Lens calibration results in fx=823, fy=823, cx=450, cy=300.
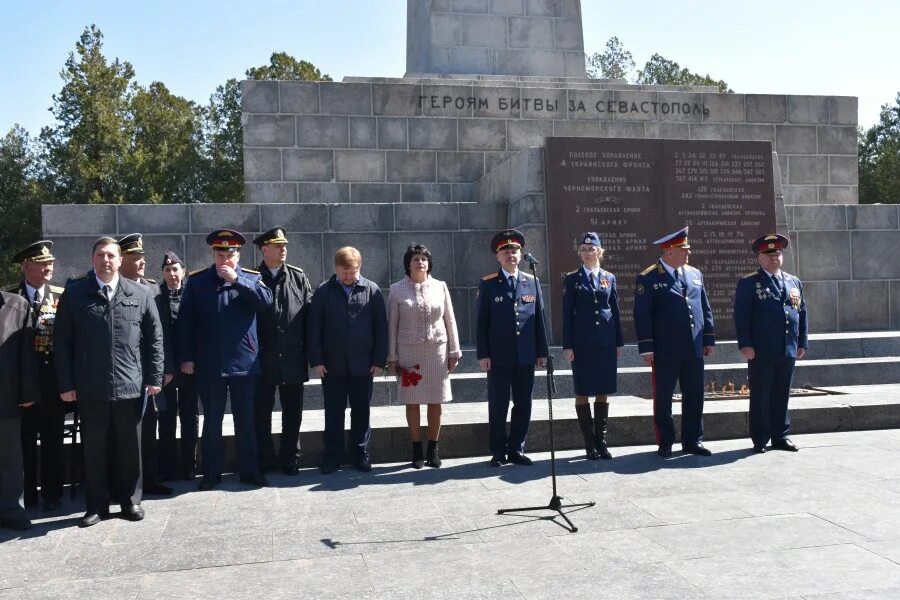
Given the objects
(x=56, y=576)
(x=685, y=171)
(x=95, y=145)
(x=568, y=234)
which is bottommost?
(x=56, y=576)

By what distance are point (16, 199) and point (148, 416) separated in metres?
37.0

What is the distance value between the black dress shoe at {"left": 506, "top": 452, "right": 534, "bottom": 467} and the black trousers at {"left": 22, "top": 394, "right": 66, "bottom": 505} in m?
3.43

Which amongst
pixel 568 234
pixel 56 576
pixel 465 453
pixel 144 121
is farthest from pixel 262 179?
pixel 144 121

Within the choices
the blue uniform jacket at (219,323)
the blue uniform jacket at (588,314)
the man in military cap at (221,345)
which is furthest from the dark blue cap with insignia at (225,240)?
the blue uniform jacket at (588,314)

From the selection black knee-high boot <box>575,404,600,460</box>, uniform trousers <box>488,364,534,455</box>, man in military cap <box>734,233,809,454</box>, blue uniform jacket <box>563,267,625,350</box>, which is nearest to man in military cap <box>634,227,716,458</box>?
blue uniform jacket <box>563,267,625,350</box>

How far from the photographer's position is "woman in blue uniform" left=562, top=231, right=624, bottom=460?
6855 millimetres

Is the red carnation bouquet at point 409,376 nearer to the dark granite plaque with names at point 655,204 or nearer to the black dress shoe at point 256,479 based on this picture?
the black dress shoe at point 256,479

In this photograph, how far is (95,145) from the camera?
3183 cm

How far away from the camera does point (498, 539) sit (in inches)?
187

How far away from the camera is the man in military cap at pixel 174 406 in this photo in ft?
21.3

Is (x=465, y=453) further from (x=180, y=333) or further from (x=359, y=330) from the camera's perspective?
(x=180, y=333)

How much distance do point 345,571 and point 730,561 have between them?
6.53ft

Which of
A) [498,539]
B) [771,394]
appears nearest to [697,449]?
[771,394]

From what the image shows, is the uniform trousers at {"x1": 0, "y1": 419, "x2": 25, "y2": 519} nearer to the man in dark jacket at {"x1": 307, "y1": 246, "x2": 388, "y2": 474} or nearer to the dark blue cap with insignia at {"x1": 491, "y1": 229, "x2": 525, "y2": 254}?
the man in dark jacket at {"x1": 307, "y1": 246, "x2": 388, "y2": 474}
